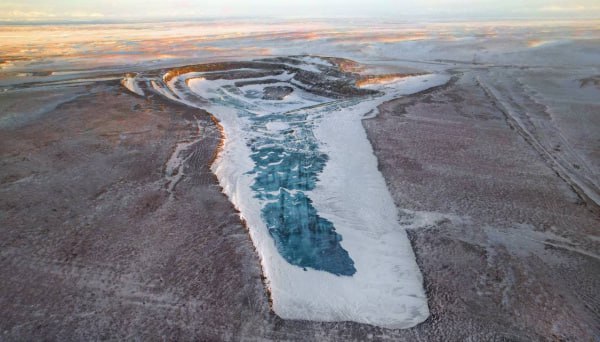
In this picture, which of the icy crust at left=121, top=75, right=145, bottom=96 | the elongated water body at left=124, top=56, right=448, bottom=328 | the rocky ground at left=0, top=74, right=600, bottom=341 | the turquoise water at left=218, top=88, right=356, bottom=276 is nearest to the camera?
the rocky ground at left=0, top=74, right=600, bottom=341

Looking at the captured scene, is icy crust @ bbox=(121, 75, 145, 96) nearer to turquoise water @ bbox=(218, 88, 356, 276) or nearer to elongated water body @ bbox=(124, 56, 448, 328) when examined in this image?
elongated water body @ bbox=(124, 56, 448, 328)

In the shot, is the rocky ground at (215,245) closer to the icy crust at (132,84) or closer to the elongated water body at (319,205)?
the elongated water body at (319,205)

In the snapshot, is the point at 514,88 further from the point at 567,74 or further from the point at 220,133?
the point at 220,133

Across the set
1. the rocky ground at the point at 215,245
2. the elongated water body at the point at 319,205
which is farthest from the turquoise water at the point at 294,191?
the rocky ground at the point at 215,245

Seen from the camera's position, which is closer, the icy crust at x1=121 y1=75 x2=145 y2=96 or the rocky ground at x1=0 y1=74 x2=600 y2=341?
the rocky ground at x1=0 y1=74 x2=600 y2=341

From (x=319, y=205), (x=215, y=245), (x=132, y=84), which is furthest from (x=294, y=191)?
(x=132, y=84)

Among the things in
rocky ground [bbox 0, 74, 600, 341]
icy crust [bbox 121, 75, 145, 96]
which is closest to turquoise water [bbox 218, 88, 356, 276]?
rocky ground [bbox 0, 74, 600, 341]

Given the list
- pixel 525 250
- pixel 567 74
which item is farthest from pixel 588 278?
pixel 567 74
